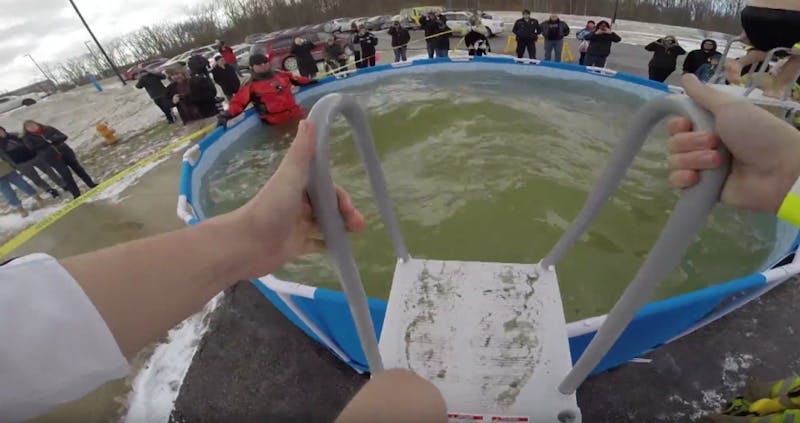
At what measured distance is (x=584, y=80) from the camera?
730 cm

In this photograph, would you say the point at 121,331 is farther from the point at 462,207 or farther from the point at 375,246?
the point at 462,207

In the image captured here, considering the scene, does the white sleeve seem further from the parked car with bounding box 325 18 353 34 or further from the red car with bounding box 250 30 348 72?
the parked car with bounding box 325 18 353 34

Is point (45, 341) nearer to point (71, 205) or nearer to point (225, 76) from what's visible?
point (71, 205)

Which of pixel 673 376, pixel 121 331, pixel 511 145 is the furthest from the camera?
pixel 511 145

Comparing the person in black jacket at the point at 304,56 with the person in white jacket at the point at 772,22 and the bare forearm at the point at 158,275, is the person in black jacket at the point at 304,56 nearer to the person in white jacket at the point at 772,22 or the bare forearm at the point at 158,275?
the person in white jacket at the point at 772,22

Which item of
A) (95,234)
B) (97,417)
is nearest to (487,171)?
(97,417)

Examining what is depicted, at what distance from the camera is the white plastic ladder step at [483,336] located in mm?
1599

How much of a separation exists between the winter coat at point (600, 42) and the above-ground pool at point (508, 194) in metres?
0.90

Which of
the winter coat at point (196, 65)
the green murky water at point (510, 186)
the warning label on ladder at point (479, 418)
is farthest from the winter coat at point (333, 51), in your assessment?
the warning label on ladder at point (479, 418)

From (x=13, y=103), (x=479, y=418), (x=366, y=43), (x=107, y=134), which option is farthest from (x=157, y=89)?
(x=13, y=103)

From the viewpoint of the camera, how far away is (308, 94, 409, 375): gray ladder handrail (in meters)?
1.14

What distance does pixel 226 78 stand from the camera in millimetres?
7934

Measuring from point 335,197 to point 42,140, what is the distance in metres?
6.44

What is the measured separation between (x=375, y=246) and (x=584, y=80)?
5857 mm
